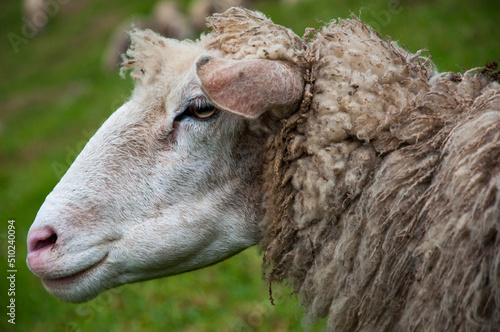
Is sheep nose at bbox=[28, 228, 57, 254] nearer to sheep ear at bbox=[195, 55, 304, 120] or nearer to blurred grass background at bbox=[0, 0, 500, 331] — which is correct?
sheep ear at bbox=[195, 55, 304, 120]

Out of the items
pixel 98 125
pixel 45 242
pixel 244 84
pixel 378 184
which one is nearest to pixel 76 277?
pixel 45 242

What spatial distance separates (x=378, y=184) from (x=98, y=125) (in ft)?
29.8

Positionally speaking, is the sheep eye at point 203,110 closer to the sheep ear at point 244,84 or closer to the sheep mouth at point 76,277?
the sheep ear at point 244,84

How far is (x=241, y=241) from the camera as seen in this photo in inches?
89.2

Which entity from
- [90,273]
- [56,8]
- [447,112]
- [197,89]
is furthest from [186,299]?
[56,8]

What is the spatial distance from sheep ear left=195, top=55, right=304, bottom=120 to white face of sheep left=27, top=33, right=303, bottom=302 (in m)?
0.18

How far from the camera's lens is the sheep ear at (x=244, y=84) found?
1824 mm

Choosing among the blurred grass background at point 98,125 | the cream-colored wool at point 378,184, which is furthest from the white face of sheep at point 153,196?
the blurred grass background at point 98,125

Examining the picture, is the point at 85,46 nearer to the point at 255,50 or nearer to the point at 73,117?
the point at 73,117

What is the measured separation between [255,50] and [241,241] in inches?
34.8

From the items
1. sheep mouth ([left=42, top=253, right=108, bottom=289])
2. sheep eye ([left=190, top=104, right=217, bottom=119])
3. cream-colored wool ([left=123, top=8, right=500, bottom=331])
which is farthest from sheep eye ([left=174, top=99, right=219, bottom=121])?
sheep mouth ([left=42, top=253, right=108, bottom=289])

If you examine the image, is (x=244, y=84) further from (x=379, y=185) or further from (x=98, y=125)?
(x=98, y=125)

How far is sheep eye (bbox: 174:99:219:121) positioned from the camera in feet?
7.00

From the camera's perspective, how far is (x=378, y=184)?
1.89 meters
